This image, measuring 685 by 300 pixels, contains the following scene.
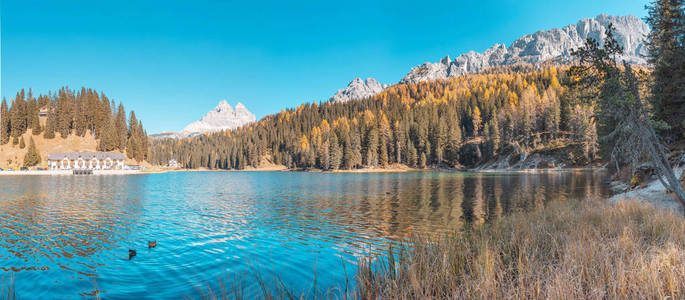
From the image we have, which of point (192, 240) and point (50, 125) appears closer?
point (192, 240)

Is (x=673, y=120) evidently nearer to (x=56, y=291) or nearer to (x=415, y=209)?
(x=415, y=209)

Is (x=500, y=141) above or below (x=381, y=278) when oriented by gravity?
above

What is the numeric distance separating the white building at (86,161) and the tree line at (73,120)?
13.0m

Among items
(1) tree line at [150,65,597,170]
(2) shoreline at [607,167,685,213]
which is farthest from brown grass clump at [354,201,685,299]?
(1) tree line at [150,65,597,170]

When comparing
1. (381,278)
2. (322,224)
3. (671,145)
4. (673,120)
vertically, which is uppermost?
(673,120)

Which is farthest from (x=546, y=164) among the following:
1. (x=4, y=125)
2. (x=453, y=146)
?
(x=4, y=125)

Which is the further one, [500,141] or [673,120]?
[500,141]

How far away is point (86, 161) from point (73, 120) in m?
30.9

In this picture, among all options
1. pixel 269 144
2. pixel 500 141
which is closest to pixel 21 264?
pixel 500 141

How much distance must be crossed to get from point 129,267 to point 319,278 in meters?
7.65

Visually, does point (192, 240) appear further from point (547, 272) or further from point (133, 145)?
point (133, 145)

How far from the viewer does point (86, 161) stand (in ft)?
374

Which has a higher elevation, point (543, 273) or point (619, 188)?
point (543, 273)

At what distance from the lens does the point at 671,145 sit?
2764 centimetres
